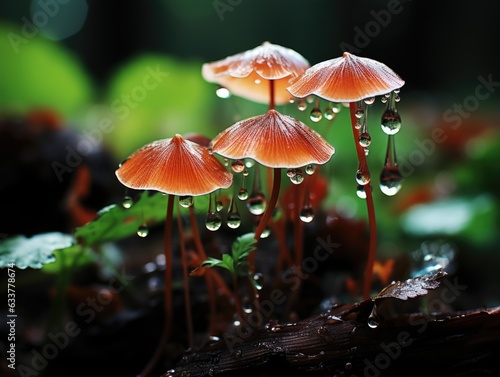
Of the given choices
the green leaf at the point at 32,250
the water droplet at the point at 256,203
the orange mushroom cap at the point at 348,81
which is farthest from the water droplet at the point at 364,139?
the green leaf at the point at 32,250

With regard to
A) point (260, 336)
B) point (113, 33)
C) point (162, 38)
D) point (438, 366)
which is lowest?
point (438, 366)

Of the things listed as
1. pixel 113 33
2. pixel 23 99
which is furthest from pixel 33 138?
pixel 113 33

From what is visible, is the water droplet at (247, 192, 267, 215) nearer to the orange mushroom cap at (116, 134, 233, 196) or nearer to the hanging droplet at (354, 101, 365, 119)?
the orange mushroom cap at (116, 134, 233, 196)

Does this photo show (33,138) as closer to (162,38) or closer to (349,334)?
(349,334)

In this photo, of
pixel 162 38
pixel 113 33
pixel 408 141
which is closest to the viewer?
pixel 408 141

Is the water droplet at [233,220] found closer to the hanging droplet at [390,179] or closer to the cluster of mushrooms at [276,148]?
the cluster of mushrooms at [276,148]

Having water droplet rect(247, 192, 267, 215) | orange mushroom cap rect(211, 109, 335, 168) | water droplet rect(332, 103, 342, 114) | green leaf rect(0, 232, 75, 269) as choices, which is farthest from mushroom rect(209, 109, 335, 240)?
green leaf rect(0, 232, 75, 269)
